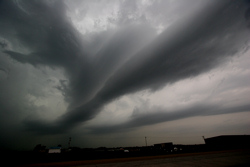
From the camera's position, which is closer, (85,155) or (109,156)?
(85,155)

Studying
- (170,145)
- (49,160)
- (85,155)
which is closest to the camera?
(49,160)

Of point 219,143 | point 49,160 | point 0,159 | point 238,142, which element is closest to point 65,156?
point 49,160

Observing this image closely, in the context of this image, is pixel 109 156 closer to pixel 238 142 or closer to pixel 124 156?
pixel 124 156

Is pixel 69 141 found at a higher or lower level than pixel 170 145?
higher

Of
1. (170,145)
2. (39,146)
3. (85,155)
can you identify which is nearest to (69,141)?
(39,146)

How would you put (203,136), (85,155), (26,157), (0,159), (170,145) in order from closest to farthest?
1. (0,159)
2. (26,157)
3. (85,155)
4. (170,145)
5. (203,136)

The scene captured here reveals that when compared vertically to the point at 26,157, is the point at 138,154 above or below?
below

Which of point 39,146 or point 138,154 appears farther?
point 39,146

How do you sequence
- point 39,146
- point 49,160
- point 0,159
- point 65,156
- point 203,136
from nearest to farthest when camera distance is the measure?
point 0,159 → point 49,160 → point 65,156 → point 39,146 → point 203,136

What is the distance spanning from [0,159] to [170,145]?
85487mm

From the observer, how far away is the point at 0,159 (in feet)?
73.5

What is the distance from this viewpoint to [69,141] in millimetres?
80125

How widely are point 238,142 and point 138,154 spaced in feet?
233

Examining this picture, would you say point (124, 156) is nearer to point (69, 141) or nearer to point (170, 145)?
point (170, 145)
